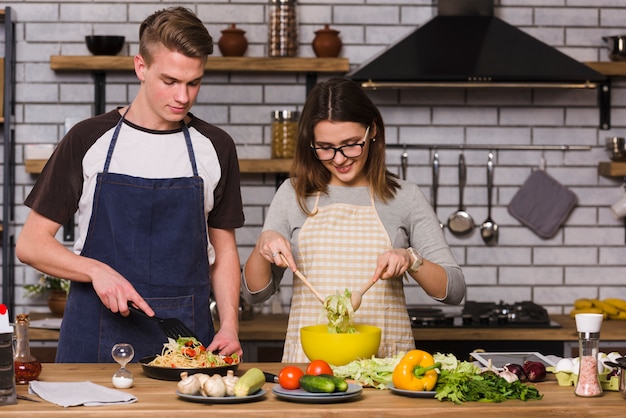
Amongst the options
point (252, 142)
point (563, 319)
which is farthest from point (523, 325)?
point (252, 142)

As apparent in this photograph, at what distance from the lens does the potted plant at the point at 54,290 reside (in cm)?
480

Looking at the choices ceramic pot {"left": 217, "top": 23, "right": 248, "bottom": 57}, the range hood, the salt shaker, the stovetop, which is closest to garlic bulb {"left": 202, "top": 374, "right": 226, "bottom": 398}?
the salt shaker

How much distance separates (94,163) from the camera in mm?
2973

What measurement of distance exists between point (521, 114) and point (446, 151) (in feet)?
1.50

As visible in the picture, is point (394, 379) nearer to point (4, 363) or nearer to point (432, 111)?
point (4, 363)

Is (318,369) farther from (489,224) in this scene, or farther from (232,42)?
(489,224)

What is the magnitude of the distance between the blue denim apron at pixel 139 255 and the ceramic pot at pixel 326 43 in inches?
82.1

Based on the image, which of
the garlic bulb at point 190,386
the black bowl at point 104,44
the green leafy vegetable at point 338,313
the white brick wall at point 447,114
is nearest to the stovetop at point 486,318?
the white brick wall at point 447,114

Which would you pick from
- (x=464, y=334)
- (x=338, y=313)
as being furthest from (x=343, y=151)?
(x=464, y=334)

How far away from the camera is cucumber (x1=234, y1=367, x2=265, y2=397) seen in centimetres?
225

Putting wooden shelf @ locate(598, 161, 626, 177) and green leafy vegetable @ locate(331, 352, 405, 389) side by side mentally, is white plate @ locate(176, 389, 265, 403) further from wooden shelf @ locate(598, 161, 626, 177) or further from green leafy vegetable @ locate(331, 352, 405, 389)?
wooden shelf @ locate(598, 161, 626, 177)

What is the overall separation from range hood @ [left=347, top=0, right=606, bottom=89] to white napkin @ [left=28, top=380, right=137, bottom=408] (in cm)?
251

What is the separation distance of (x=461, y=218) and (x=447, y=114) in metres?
0.57

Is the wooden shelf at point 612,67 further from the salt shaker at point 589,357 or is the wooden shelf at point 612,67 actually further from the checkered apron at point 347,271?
the salt shaker at point 589,357
